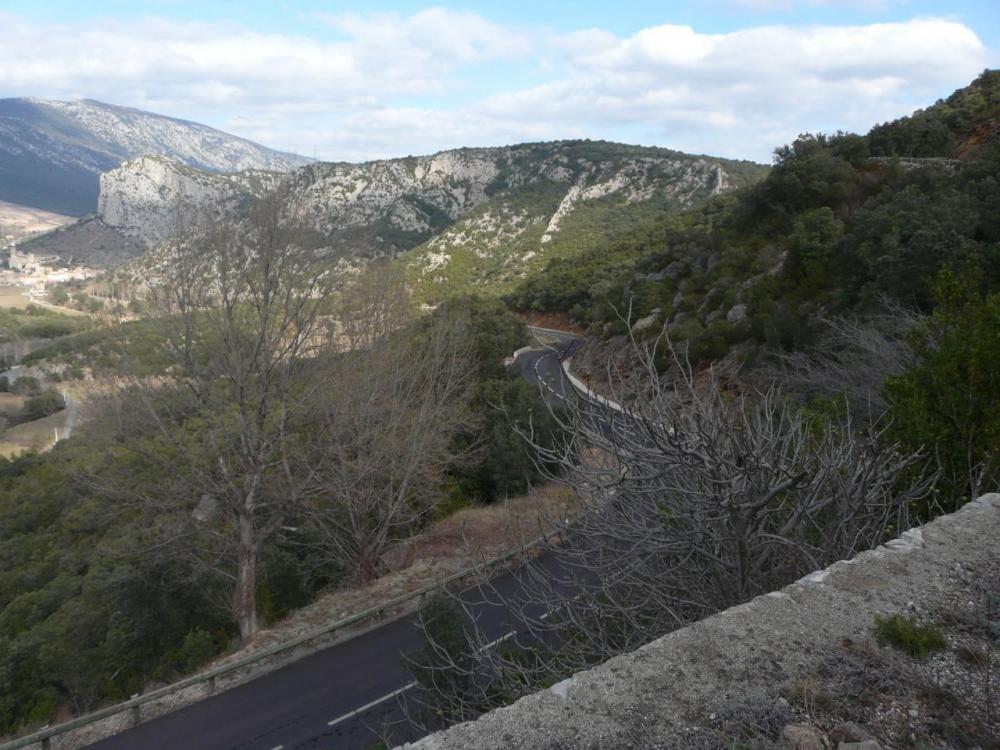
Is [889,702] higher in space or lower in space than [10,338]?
higher

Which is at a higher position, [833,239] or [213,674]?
[833,239]

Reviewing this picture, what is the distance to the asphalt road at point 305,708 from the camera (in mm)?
7539

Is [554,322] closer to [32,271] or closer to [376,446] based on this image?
[376,446]

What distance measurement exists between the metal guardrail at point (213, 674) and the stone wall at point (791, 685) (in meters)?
3.25

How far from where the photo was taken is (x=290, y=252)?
9805 millimetres

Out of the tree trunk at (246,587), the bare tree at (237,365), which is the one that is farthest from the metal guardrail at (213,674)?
the bare tree at (237,365)

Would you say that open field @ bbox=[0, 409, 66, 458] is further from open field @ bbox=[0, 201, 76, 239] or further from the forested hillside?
open field @ bbox=[0, 201, 76, 239]

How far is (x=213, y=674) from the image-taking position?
28.3ft

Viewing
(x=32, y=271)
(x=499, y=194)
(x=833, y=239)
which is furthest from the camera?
(x=32, y=271)

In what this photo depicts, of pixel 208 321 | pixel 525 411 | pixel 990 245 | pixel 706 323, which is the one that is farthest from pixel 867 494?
pixel 706 323

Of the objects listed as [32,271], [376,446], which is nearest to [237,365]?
[376,446]

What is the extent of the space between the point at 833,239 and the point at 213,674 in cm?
2208

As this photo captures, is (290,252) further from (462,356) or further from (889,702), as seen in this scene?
(889,702)

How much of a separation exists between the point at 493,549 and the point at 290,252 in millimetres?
6325
